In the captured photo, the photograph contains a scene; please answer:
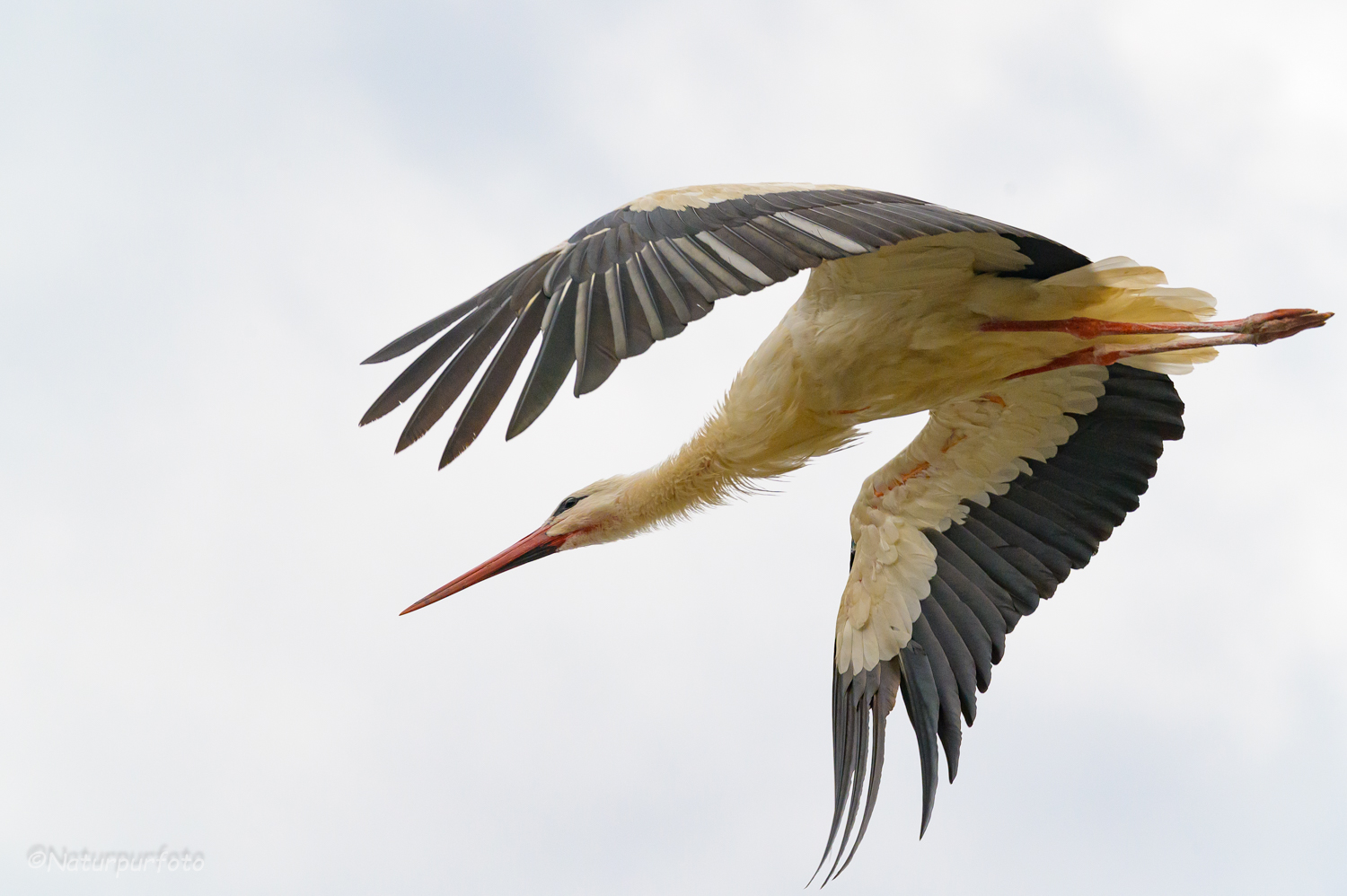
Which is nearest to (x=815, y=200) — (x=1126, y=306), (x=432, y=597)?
(x=1126, y=306)

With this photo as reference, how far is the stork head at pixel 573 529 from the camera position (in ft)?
21.2

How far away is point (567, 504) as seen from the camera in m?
6.80

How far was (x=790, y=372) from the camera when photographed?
18.0 ft

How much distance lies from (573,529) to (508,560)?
1.67 feet

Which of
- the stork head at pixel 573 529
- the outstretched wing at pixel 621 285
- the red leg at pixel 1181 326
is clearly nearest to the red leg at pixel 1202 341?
the red leg at pixel 1181 326

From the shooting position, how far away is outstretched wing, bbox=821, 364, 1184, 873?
6066 millimetres

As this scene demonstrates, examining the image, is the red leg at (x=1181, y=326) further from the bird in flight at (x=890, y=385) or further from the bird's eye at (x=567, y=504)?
the bird's eye at (x=567, y=504)

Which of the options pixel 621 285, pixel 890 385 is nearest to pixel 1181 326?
pixel 890 385

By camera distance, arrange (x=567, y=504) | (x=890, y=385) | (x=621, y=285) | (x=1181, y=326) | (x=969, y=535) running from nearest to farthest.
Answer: (x=621, y=285) → (x=1181, y=326) → (x=890, y=385) → (x=969, y=535) → (x=567, y=504)

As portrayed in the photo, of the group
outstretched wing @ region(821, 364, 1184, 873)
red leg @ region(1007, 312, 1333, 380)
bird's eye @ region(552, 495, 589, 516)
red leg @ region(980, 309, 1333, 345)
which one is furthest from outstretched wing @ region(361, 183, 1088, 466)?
bird's eye @ region(552, 495, 589, 516)

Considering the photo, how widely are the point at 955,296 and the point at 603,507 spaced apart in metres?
2.02

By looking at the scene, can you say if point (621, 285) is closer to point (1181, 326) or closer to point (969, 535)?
point (1181, 326)

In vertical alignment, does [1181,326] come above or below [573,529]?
below

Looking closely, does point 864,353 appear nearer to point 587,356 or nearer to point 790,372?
point 790,372
